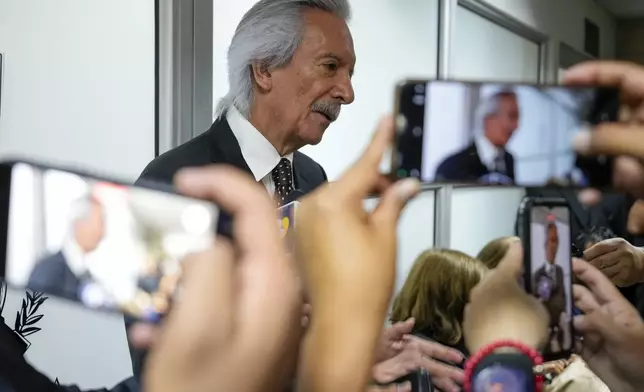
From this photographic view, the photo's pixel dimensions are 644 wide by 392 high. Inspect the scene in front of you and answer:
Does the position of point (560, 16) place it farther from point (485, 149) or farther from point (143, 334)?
point (143, 334)

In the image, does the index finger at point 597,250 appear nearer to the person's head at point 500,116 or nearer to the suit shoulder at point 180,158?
the person's head at point 500,116

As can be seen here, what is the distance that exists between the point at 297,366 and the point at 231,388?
0.30ft

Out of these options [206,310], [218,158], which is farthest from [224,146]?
[206,310]

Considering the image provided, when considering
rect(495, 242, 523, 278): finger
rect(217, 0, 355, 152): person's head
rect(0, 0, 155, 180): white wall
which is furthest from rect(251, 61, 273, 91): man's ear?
rect(495, 242, 523, 278): finger

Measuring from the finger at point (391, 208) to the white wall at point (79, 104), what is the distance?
22 centimetres

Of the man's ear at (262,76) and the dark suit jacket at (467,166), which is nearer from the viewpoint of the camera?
the dark suit jacket at (467,166)

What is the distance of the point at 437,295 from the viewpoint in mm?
528

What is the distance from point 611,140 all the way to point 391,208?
0.46ft

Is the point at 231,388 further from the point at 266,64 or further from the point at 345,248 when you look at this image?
the point at 266,64

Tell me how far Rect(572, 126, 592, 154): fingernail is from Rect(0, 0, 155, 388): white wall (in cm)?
31

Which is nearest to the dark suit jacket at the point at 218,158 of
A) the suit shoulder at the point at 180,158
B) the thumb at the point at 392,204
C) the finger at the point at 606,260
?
the suit shoulder at the point at 180,158

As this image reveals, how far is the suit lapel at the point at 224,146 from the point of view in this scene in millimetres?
534

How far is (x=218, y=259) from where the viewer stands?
13.8 inches

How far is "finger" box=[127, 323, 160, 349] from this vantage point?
0.40 m
